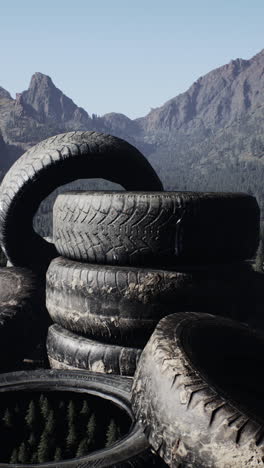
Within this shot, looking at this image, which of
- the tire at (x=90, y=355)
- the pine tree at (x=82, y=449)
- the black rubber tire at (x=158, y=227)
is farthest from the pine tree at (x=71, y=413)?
the black rubber tire at (x=158, y=227)

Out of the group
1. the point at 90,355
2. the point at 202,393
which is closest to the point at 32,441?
the point at 90,355

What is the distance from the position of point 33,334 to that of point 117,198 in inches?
114

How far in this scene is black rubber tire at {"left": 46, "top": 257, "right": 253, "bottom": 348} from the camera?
21.6 ft

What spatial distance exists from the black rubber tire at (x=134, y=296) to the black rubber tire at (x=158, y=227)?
0.56 feet

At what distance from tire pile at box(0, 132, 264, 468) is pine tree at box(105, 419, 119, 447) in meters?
0.36

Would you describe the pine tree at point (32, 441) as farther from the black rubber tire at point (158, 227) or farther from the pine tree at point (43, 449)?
the black rubber tire at point (158, 227)

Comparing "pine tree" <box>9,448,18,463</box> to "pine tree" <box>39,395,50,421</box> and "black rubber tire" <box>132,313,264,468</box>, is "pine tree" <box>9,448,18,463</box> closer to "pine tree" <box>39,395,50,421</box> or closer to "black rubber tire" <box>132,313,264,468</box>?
"pine tree" <box>39,395,50,421</box>

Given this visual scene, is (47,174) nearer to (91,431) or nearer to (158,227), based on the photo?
(158,227)

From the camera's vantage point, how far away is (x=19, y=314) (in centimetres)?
830

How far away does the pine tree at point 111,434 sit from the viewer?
5.09 metres

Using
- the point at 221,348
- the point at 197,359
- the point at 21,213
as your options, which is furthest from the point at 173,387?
the point at 21,213

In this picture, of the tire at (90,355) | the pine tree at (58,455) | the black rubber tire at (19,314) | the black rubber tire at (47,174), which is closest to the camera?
the pine tree at (58,455)

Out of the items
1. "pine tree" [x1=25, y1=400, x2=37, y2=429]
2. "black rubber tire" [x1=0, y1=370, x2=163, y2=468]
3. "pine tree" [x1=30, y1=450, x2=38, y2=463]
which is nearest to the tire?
"black rubber tire" [x1=0, y1=370, x2=163, y2=468]

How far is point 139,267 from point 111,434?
7.14 ft
